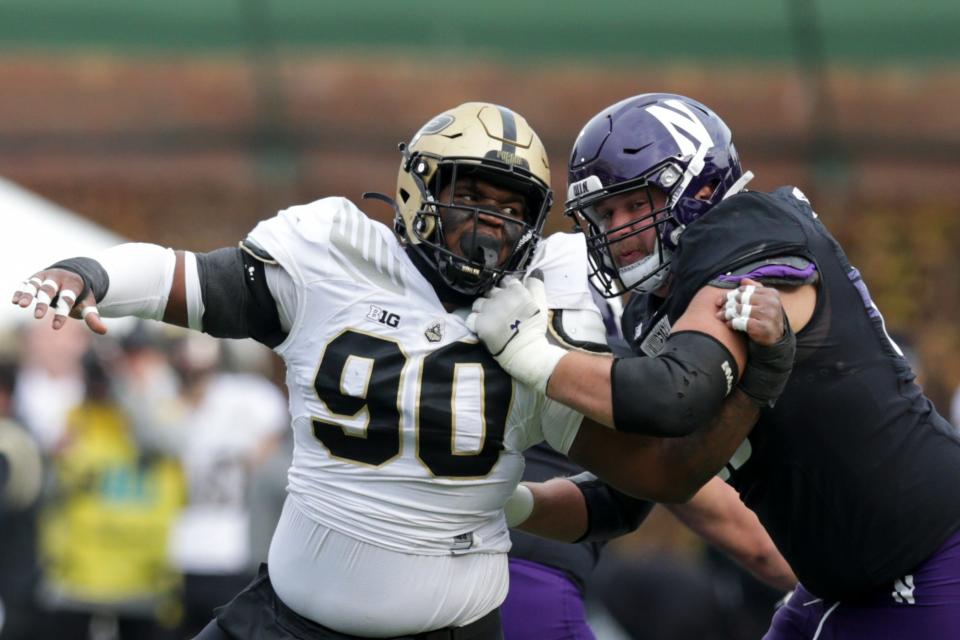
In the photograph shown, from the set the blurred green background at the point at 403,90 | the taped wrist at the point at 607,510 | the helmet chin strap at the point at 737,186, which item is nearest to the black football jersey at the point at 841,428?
the helmet chin strap at the point at 737,186

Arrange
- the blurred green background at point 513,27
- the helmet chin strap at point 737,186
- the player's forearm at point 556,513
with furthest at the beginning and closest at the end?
the blurred green background at point 513,27 < the player's forearm at point 556,513 < the helmet chin strap at point 737,186

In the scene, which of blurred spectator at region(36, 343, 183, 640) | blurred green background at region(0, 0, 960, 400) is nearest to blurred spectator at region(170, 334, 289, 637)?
blurred spectator at region(36, 343, 183, 640)

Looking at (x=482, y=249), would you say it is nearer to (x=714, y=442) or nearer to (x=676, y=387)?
(x=676, y=387)

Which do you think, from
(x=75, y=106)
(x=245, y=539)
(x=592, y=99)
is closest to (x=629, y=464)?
(x=245, y=539)

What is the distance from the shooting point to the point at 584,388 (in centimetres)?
340

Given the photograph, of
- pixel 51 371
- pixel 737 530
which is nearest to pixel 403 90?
pixel 51 371

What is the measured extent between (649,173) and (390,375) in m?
0.82

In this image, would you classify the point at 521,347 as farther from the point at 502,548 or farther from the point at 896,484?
the point at 896,484

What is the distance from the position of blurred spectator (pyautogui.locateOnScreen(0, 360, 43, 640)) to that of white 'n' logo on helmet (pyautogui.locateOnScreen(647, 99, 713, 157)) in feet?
15.5

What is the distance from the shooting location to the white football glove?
341 cm

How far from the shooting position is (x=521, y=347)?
3422 mm

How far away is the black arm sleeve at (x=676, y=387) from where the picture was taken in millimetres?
3328

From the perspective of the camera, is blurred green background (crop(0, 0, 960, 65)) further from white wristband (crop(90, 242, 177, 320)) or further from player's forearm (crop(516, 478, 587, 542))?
white wristband (crop(90, 242, 177, 320))

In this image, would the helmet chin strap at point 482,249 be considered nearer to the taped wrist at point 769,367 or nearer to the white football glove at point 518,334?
the white football glove at point 518,334
